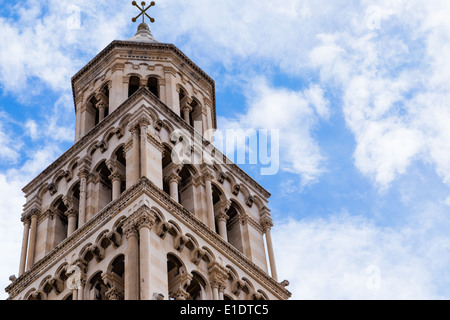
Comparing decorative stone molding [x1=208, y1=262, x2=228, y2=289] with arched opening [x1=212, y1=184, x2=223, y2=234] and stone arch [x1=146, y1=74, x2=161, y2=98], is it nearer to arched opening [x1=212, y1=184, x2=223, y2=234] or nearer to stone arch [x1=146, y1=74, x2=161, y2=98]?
arched opening [x1=212, y1=184, x2=223, y2=234]

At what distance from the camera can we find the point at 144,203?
134 ft

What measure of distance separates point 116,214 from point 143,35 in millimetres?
19518

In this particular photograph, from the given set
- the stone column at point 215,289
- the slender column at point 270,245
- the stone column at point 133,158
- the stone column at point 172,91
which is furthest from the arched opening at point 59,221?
the slender column at point 270,245

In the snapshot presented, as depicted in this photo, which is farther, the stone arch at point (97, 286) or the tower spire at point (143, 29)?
the tower spire at point (143, 29)

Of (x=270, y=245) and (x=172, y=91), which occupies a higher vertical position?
(x=172, y=91)

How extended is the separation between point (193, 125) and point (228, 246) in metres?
11.3

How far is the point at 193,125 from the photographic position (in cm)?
5359

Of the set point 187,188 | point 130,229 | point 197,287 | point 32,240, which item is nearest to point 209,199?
point 187,188

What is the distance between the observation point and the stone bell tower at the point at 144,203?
4053cm

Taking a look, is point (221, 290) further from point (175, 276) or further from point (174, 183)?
point (174, 183)

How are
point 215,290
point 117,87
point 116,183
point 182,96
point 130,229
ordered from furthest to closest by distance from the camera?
point 182,96, point 117,87, point 116,183, point 215,290, point 130,229

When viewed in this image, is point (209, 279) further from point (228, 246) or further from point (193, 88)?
point (193, 88)

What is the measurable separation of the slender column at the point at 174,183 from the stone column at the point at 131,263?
4089mm

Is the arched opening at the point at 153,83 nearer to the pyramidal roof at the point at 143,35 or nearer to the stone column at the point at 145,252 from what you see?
the pyramidal roof at the point at 143,35
